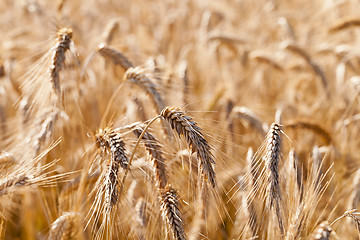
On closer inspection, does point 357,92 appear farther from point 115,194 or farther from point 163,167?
point 115,194

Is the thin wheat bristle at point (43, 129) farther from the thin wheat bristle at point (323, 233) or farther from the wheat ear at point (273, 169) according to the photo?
the thin wheat bristle at point (323, 233)

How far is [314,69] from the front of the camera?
3150mm

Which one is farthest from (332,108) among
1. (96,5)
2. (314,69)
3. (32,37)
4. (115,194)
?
(96,5)

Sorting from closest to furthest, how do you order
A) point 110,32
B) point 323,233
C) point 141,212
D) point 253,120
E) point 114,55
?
point 323,233 < point 141,212 < point 114,55 < point 253,120 < point 110,32

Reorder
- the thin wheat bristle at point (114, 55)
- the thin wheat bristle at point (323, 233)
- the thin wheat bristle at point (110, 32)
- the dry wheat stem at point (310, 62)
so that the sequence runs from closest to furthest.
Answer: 1. the thin wheat bristle at point (323, 233)
2. the thin wheat bristle at point (114, 55)
3. the thin wheat bristle at point (110, 32)
4. the dry wheat stem at point (310, 62)

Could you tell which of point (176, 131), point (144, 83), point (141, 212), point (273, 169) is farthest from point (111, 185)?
point (144, 83)

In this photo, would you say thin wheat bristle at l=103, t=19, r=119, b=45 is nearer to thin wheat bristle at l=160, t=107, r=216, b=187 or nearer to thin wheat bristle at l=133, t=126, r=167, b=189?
thin wheat bristle at l=133, t=126, r=167, b=189

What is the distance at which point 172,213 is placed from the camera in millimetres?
1366

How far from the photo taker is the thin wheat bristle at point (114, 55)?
2.12 meters

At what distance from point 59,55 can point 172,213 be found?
0.98 m

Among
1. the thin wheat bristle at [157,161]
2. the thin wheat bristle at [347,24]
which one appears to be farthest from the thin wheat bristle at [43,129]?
the thin wheat bristle at [347,24]

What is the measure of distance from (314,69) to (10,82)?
2.47 m

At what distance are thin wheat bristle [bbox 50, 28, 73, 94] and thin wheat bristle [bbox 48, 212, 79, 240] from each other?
23.8 inches

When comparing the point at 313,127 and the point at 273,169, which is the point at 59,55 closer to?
the point at 273,169
